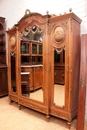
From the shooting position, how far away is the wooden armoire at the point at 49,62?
2125 mm

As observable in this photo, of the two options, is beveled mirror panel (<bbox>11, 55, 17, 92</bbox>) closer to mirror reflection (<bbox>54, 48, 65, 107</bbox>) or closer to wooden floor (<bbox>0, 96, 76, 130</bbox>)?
wooden floor (<bbox>0, 96, 76, 130</bbox>)

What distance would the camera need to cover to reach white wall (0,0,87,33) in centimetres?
240

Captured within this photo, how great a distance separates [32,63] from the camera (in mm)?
2654

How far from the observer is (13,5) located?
3709 millimetres

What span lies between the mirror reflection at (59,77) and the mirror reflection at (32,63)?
0.32 metres

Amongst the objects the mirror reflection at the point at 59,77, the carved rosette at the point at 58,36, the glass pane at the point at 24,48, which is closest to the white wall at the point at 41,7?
the carved rosette at the point at 58,36

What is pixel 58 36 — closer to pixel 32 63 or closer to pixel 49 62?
pixel 49 62

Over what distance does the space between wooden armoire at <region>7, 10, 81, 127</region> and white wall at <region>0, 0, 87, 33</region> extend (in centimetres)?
31

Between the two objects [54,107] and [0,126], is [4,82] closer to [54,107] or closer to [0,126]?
[0,126]

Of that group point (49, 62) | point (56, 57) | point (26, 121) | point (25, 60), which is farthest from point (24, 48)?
point (26, 121)

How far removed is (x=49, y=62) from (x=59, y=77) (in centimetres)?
34

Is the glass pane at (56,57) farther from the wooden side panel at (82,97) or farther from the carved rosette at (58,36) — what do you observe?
the wooden side panel at (82,97)

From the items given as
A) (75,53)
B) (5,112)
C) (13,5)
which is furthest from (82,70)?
(13,5)

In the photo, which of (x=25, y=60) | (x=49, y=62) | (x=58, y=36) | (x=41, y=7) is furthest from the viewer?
(x=41, y=7)
